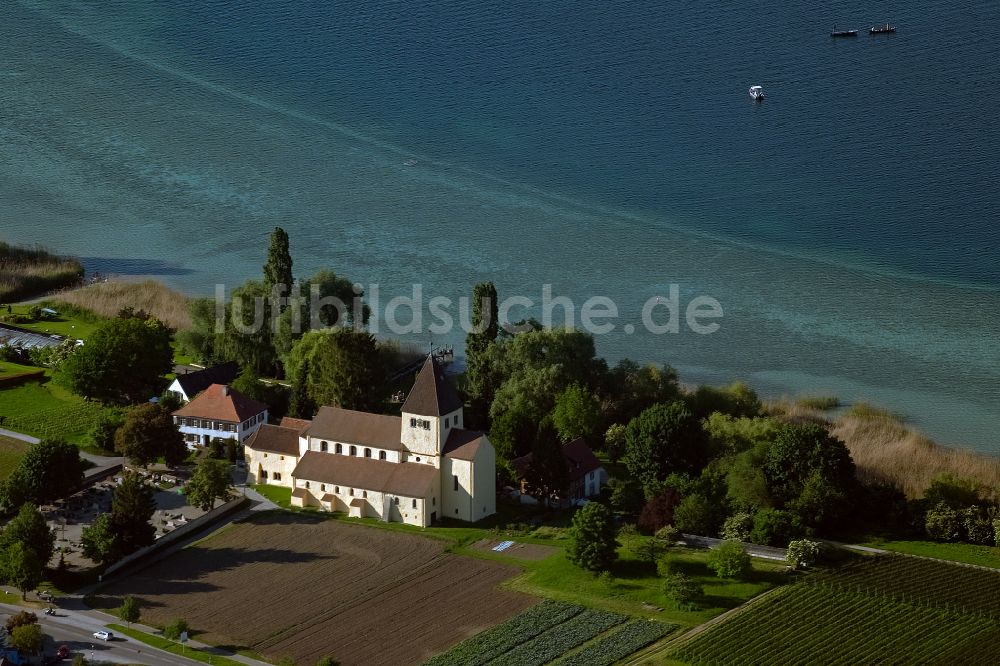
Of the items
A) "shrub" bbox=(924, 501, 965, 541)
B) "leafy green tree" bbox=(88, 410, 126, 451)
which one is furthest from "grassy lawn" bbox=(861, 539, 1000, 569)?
"leafy green tree" bbox=(88, 410, 126, 451)

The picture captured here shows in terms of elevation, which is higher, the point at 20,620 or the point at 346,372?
the point at 346,372

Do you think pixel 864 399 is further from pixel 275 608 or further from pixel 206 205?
pixel 206 205

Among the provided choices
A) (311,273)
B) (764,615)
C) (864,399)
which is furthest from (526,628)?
(311,273)

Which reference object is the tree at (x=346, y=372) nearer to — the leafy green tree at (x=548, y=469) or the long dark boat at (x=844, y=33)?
the leafy green tree at (x=548, y=469)

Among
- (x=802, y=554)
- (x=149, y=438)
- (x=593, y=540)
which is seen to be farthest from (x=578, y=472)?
(x=149, y=438)

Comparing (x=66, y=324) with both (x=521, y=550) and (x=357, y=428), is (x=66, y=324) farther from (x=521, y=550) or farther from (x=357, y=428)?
(x=521, y=550)
